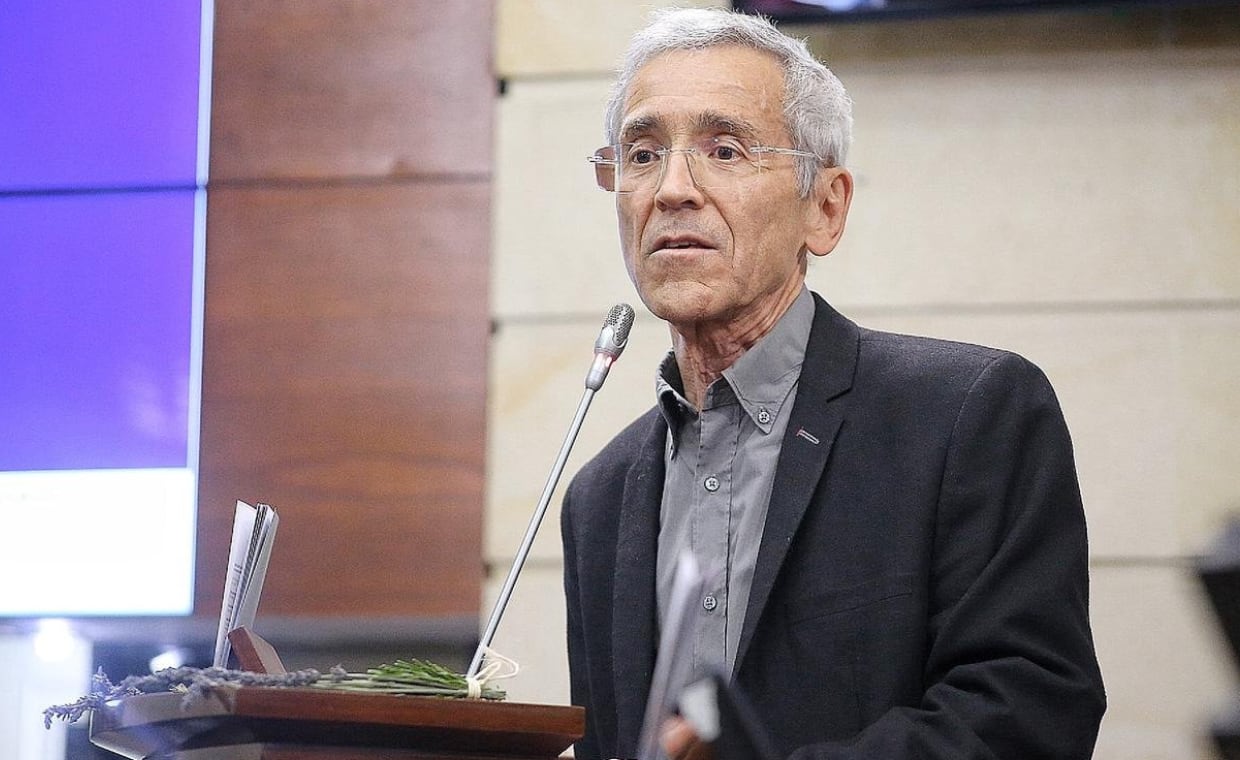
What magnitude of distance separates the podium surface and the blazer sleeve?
403 millimetres

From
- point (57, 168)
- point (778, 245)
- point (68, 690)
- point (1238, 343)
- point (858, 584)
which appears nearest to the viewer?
point (858, 584)

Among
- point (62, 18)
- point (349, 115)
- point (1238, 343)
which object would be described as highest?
point (62, 18)

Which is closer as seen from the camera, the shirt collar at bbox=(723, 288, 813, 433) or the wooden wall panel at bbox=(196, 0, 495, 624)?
the shirt collar at bbox=(723, 288, 813, 433)

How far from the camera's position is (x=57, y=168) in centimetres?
388

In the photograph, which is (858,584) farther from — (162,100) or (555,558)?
(162,100)

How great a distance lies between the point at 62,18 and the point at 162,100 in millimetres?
364

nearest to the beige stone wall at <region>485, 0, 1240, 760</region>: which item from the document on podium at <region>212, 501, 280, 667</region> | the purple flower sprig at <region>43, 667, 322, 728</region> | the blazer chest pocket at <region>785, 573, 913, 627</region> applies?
the blazer chest pocket at <region>785, 573, 913, 627</region>

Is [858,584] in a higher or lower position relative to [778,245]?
lower

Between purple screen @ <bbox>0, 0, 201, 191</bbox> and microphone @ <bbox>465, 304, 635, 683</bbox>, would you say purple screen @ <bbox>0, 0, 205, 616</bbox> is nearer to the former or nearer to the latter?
purple screen @ <bbox>0, 0, 201, 191</bbox>

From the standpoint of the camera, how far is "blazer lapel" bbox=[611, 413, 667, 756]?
229 centimetres

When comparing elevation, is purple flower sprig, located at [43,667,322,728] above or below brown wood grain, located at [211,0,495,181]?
below

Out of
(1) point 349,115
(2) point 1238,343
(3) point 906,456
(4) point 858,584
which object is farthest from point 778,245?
(1) point 349,115

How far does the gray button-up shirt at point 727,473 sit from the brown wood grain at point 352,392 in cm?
123

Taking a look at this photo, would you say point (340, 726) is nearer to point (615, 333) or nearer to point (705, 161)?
point (615, 333)
